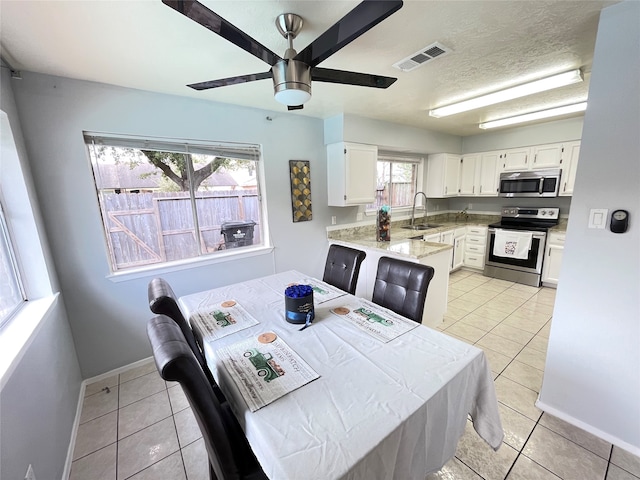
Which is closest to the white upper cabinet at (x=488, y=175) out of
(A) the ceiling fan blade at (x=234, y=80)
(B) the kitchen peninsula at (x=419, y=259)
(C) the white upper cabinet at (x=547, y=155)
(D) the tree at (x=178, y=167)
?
(C) the white upper cabinet at (x=547, y=155)

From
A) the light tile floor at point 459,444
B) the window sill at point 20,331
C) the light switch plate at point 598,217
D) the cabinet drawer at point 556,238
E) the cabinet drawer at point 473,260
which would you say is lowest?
the light tile floor at point 459,444

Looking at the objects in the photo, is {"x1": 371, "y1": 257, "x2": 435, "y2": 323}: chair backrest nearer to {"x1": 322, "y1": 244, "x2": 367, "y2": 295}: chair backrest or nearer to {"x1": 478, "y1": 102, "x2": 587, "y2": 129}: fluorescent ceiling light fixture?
{"x1": 322, "y1": 244, "x2": 367, "y2": 295}: chair backrest

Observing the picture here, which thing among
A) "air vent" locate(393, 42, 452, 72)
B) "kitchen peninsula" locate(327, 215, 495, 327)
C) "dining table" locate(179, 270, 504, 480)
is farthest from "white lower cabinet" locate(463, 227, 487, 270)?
"dining table" locate(179, 270, 504, 480)

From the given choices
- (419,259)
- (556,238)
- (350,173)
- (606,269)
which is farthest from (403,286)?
(556,238)

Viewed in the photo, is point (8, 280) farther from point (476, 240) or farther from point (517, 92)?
point (476, 240)

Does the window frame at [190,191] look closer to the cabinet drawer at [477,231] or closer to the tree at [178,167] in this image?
the tree at [178,167]

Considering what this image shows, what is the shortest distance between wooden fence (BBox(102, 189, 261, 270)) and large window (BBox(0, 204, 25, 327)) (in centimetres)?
60

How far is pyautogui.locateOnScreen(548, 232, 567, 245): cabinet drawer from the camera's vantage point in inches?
142

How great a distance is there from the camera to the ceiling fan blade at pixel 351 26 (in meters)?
0.85

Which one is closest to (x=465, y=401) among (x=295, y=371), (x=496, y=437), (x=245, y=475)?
(x=496, y=437)

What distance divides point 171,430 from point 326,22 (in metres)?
2.67

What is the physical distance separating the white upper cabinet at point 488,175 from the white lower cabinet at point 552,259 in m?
1.10

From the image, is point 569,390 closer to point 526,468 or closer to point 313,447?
point 526,468

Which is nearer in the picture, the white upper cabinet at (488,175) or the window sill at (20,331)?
the window sill at (20,331)
